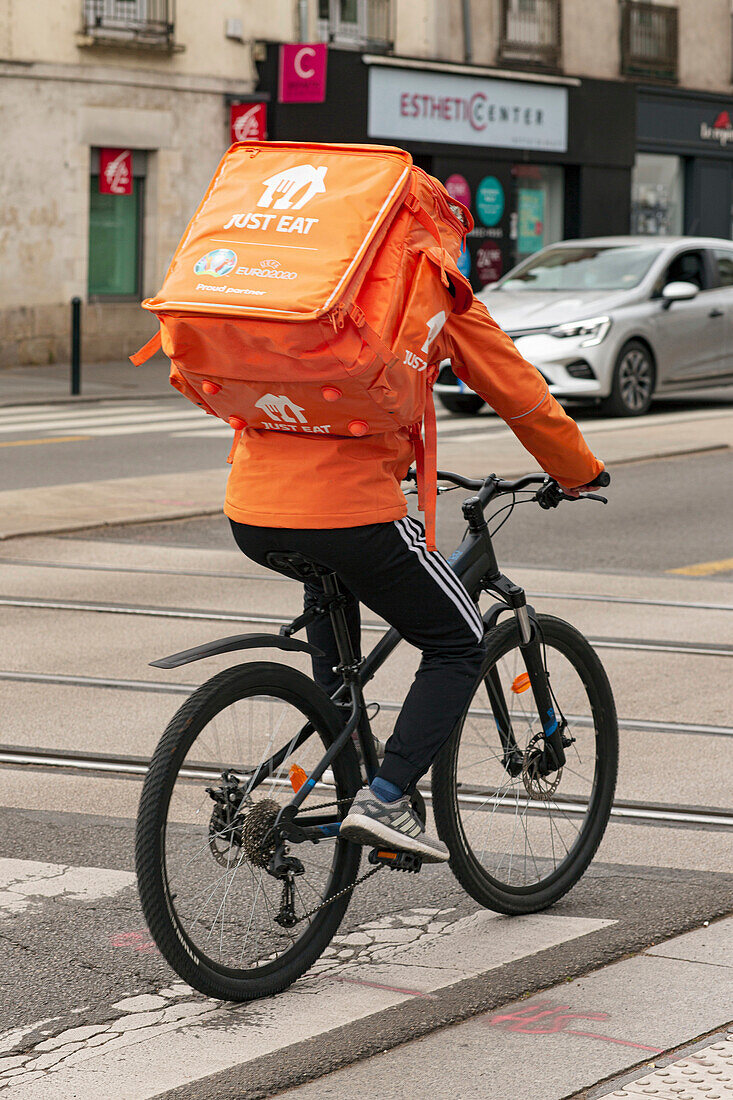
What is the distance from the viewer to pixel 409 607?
12.3ft

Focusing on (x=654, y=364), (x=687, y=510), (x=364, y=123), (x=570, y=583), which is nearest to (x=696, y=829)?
(x=570, y=583)

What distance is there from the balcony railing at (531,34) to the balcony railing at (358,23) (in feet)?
8.18

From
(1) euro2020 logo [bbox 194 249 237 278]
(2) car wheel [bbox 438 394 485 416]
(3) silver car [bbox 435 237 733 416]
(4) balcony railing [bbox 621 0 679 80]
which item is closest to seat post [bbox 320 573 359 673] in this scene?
(1) euro2020 logo [bbox 194 249 237 278]

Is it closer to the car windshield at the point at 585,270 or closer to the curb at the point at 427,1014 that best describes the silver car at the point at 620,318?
the car windshield at the point at 585,270

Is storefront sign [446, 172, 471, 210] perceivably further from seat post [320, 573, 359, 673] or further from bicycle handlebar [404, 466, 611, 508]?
seat post [320, 573, 359, 673]

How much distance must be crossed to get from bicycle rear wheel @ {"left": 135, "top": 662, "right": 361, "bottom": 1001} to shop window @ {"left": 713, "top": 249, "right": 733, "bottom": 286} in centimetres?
1540

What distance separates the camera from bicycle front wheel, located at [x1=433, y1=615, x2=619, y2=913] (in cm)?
418

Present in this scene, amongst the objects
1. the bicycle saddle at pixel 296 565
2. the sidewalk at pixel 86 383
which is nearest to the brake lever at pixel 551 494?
the bicycle saddle at pixel 296 565

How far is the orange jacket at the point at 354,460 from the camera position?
3.59 metres

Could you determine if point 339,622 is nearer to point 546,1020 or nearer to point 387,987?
point 387,987

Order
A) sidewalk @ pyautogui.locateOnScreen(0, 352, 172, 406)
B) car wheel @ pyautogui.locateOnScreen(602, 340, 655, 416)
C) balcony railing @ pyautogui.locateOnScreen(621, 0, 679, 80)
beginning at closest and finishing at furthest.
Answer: car wheel @ pyautogui.locateOnScreen(602, 340, 655, 416) → sidewalk @ pyautogui.locateOnScreen(0, 352, 172, 406) → balcony railing @ pyautogui.locateOnScreen(621, 0, 679, 80)

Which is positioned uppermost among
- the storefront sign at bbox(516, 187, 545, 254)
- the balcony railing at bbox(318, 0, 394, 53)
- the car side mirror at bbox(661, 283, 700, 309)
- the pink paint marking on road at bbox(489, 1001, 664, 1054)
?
the balcony railing at bbox(318, 0, 394, 53)

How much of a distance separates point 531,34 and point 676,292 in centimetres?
1487

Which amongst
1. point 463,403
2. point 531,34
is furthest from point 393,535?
point 531,34
